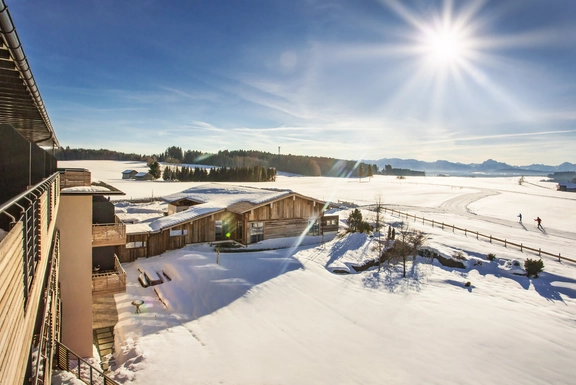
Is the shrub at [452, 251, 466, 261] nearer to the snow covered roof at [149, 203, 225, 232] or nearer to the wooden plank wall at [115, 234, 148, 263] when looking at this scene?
the snow covered roof at [149, 203, 225, 232]

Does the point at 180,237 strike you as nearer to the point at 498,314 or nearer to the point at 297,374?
the point at 297,374

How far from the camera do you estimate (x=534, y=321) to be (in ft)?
52.9

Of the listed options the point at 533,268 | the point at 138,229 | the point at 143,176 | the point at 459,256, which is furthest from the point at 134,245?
the point at 143,176

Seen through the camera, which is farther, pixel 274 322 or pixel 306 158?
pixel 306 158

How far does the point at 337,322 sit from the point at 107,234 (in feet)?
36.2

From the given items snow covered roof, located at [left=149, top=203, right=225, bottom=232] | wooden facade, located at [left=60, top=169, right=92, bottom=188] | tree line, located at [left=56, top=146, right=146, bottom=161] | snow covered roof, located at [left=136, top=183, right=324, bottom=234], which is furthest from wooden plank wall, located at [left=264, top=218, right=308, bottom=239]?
tree line, located at [left=56, top=146, right=146, bottom=161]

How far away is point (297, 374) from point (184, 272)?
34.6ft

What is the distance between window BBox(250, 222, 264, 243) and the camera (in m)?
26.0

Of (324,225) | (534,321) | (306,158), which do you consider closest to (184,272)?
(324,225)

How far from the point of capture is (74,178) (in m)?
12.9

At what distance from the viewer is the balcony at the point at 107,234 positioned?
13609mm

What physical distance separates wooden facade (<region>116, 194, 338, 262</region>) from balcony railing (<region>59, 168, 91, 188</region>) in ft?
30.3

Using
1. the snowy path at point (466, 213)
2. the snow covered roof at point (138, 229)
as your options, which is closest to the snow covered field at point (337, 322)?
the snow covered roof at point (138, 229)

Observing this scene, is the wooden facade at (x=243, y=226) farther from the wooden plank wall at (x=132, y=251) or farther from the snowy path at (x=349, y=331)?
the snowy path at (x=349, y=331)
